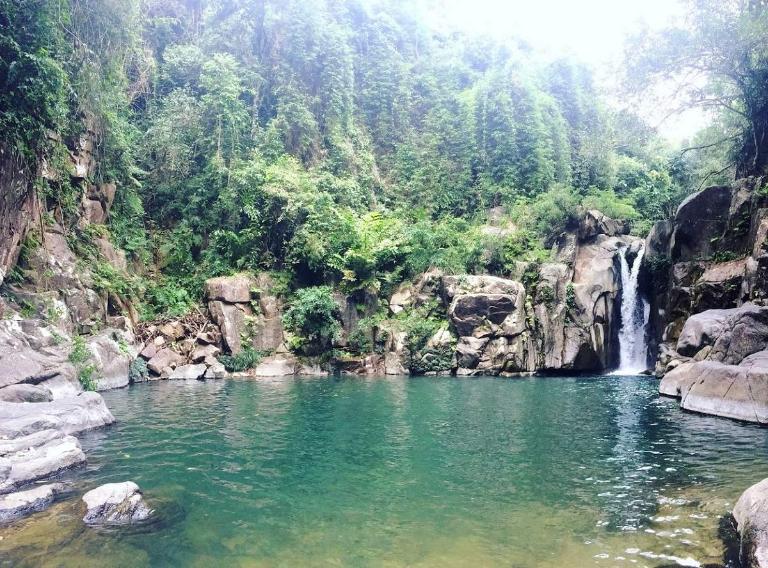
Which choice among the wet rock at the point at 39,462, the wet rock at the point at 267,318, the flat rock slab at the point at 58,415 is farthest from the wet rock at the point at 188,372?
the wet rock at the point at 39,462

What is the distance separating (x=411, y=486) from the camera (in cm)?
802

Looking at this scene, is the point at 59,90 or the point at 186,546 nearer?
the point at 186,546

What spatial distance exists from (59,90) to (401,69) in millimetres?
33250

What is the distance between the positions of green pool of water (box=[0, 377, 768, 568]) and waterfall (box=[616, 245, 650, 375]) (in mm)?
12633

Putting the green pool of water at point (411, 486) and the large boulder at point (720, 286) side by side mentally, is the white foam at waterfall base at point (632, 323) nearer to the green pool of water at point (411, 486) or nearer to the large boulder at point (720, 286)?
the large boulder at point (720, 286)

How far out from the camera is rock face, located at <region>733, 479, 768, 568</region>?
192 inches

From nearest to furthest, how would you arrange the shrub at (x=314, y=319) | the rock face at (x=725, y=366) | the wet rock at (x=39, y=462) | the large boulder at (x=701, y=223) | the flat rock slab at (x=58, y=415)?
the wet rock at (x=39, y=462) → the flat rock slab at (x=58, y=415) → the rock face at (x=725, y=366) → the large boulder at (x=701, y=223) → the shrub at (x=314, y=319)

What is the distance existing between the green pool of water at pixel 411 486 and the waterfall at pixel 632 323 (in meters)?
12.6

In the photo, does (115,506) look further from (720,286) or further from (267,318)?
(720,286)

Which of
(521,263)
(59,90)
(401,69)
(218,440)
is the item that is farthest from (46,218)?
(401,69)

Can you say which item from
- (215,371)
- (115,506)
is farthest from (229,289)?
(115,506)

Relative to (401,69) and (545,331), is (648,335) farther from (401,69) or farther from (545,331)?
(401,69)

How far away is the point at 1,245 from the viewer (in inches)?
679

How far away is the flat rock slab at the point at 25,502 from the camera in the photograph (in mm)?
6620
